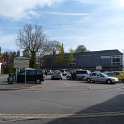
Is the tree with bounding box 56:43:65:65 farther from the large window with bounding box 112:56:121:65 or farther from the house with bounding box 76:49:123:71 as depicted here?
the large window with bounding box 112:56:121:65

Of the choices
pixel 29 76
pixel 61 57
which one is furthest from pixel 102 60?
pixel 29 76

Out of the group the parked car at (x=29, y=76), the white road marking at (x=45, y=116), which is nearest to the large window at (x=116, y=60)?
the parked car at (x=29, y=76)

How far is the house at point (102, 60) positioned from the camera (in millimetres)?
134750

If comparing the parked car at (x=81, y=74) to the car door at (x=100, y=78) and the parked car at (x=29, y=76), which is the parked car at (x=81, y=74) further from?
the parked car at (x=29, y=76)

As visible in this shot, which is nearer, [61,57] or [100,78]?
[100,78]

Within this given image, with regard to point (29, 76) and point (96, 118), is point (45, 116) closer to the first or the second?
point (96, 118)

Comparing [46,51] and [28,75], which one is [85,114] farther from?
[46,51]

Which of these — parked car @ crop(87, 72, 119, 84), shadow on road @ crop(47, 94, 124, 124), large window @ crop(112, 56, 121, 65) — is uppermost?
large window @ crop(112, 56, 121, 65)

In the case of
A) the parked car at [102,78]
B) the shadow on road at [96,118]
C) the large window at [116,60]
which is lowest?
the shadow on road at [96,118]

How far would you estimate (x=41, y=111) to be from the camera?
1823cm

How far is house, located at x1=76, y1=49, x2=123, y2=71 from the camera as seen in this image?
135 metres

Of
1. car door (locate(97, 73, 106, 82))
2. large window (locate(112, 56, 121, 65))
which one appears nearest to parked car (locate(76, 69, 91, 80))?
car door (locate(97, 73, 106, 82))

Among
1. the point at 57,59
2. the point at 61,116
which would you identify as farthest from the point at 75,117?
the point at 57,59

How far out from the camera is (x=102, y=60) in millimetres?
142125
